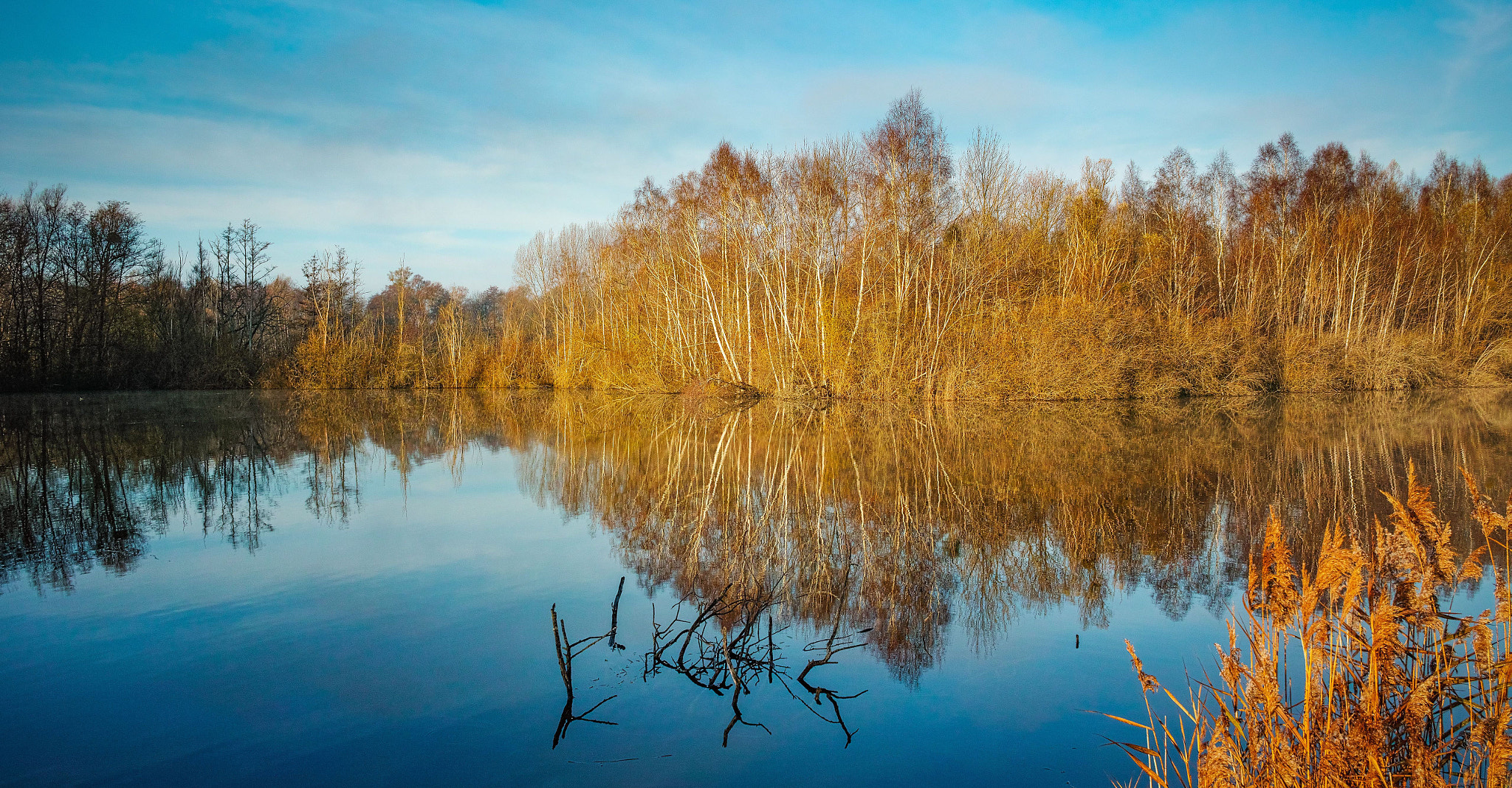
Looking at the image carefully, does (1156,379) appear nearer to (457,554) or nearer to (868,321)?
(868,321)

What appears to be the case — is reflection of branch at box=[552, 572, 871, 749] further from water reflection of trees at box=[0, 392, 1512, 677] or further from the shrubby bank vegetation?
the shrubby bank vegetation

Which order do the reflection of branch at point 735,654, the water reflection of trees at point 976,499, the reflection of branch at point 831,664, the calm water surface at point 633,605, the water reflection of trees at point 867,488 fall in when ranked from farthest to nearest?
the water reflection of trees at point 867,488
the water reflection of trees at point 976,499
the reflection of branch at point 735,654
the reflection of branch at point 831,664
the calm water surface at point 633,605

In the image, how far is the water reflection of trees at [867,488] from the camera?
550cm

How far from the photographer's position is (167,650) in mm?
4312

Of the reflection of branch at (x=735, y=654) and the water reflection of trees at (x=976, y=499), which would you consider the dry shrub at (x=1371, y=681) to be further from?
the water reflection of trees at (x=976, y=499)

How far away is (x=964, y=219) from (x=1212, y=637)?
21.2 metres

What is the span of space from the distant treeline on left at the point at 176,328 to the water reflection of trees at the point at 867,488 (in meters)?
17.3

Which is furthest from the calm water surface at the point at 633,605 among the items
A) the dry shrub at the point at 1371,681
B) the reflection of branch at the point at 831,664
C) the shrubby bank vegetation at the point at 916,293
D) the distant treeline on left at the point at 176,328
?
the distant treeline on left at the point at 176,328

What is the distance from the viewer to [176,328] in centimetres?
3700

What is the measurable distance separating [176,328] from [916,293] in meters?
36.2

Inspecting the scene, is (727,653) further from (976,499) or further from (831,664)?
(976,499)

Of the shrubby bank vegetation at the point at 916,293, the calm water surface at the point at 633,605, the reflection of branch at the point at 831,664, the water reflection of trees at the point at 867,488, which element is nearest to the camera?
the calm water surface at the point at 633,605

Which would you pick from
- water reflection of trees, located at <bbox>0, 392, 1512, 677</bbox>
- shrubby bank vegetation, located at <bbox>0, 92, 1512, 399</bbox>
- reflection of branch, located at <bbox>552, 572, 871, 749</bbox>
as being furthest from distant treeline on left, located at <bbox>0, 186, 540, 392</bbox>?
reflection of branch, located at <bbox>552, 572, 871, 749</bbox>

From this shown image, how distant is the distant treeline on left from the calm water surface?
25878 millimetres
